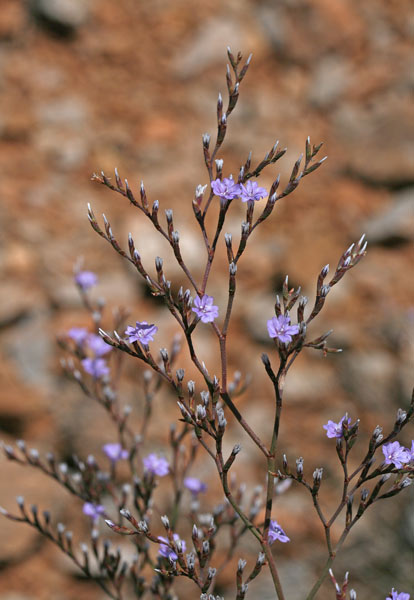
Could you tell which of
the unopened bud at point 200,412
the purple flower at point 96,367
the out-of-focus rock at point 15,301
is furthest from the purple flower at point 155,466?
the out-of-focus rock at point 15,301

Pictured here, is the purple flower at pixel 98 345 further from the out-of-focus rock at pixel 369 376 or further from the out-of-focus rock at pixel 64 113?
the out-of-focus rock at pixel 64 113

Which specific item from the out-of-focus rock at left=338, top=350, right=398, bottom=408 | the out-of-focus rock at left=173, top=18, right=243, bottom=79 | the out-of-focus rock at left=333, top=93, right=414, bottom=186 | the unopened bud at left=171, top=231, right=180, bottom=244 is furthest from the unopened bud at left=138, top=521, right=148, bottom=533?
the out-of-focus rock at left=173, top=18, right=243, bottom=79

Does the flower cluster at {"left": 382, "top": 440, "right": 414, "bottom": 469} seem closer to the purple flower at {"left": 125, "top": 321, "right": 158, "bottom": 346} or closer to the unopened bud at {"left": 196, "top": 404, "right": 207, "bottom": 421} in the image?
the unopened bud at {"left": 196, "top": 404, "right": 207, "bottom": 421}

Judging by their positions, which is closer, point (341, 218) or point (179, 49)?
point (341, 218)

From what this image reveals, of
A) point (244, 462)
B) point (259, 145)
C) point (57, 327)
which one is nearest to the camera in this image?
point (244, 462)

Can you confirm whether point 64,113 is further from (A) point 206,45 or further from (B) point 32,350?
Answer: (B) point 32,350

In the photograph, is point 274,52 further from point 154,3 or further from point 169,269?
point 169,269

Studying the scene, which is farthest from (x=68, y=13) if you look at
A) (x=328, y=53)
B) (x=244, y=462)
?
(x=244, y=462)

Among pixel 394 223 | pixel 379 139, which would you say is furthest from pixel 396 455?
pixel 379 139
